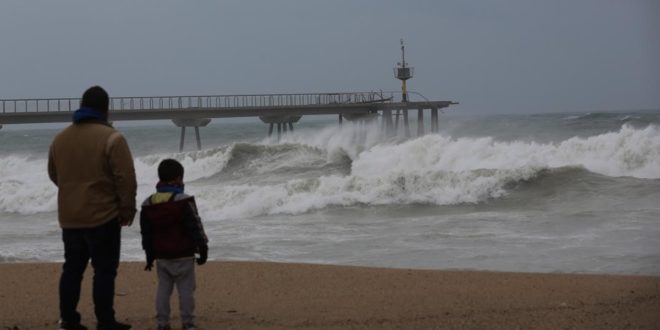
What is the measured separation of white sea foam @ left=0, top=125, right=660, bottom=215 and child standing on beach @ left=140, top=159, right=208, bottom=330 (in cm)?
1235

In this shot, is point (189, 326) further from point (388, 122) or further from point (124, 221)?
point (388, 122)

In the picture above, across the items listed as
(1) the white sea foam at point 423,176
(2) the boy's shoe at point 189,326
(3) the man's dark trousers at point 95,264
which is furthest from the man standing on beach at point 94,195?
(1) the white sea foam at point 423,176

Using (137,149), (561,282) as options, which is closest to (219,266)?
(561,282)

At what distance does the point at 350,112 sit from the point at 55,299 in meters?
35.6

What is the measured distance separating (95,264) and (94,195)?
40 cm

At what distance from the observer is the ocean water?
10.7 m

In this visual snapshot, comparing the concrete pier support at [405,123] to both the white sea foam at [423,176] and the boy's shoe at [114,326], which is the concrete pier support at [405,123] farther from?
the boy's shoe at [114,326]

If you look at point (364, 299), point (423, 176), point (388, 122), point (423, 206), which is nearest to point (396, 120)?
point (388, 122)

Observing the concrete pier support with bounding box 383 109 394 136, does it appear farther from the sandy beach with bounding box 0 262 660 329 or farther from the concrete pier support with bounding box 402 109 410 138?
the sandy beach with bounding box 0 262 660 329

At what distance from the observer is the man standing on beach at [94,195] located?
4.95m

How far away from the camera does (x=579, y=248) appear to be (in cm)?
1078

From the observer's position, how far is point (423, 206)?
1792 cm

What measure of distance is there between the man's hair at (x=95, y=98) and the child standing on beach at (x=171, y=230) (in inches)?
19.4

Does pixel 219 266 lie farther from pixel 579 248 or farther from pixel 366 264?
pixel 579 248
